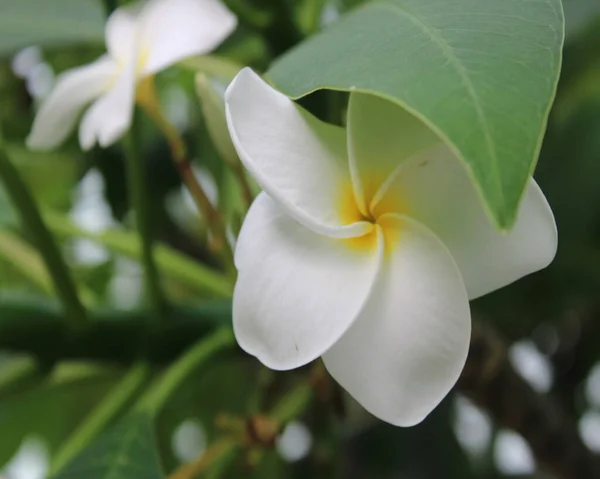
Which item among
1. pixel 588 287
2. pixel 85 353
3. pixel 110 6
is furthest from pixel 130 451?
pixel 588 287

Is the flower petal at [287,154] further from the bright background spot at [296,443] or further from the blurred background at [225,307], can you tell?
the bright background spot at [296,443]

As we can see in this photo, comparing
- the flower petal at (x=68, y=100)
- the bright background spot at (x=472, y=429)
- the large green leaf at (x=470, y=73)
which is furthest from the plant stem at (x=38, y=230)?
the bright background spot at (x=472, y=429)

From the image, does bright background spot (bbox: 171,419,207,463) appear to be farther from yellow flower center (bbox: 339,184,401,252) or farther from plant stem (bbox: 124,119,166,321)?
yellow flower center (bbox: 339,184,401,252)

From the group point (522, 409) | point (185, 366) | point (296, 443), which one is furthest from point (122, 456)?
point (296, 443)

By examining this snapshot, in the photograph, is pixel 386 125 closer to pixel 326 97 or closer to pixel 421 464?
pixel 326 97

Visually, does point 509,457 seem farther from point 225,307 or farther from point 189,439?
point 225,307

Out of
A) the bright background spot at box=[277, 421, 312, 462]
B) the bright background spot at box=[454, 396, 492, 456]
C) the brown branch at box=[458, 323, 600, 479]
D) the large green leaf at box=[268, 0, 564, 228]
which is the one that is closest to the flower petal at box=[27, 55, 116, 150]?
the large green leaf at box=[268, 0, 564, 228]
